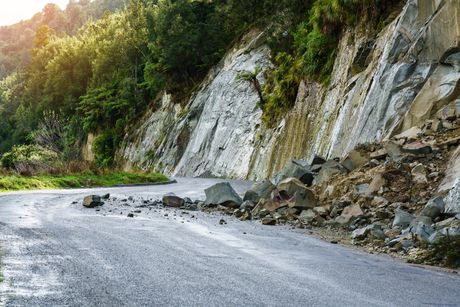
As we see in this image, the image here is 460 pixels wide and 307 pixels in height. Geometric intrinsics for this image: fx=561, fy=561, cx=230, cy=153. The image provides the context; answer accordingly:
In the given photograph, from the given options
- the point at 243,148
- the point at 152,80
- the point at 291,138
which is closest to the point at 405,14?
the point at 291,138

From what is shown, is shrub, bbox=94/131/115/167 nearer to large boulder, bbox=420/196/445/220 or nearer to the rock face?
the rock face

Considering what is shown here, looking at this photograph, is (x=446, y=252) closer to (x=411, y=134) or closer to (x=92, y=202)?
(x=411, y=134)

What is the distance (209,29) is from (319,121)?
2844 cm

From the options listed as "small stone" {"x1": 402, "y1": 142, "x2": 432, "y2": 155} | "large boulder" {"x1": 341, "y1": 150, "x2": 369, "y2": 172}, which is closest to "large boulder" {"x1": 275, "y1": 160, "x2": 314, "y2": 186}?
"large boulder" {"x1": 341, "y1": 150, "x2": 369, "y2": 172}

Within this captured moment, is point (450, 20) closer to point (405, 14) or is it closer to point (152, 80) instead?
point (405, 14)

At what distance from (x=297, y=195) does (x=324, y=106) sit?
47.5 feet

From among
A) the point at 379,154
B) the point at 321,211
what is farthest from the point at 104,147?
the point at 321,211

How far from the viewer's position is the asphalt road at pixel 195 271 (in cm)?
588

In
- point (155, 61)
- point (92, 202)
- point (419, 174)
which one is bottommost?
point (92, 202)

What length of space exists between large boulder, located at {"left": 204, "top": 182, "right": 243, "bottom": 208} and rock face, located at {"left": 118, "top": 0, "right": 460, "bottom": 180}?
365 centimetres

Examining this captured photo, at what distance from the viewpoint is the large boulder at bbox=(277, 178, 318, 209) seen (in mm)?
14648

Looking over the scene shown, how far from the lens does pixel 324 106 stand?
2855cm

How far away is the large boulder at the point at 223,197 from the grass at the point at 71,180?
11391 millimetres

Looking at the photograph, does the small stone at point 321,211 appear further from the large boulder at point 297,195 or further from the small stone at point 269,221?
the small stone at point 269,221
